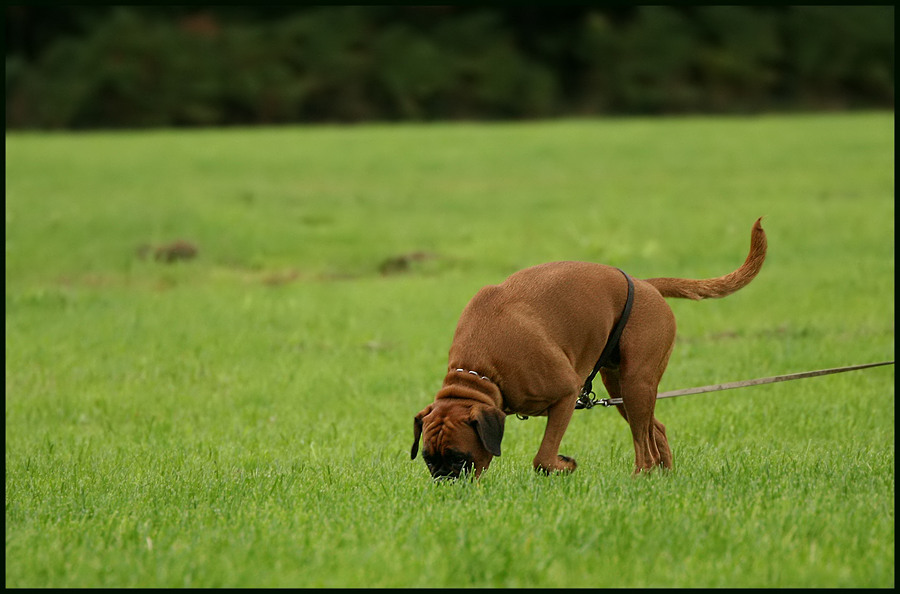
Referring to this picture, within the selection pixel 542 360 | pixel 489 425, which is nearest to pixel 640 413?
pixel 542 360

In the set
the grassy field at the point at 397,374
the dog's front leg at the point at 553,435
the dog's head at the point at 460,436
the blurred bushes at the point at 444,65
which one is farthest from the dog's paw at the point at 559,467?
the blurred bushes at the point at 444,65

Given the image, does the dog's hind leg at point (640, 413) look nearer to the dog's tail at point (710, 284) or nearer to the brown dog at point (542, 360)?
the brown dog at point (542, 360)

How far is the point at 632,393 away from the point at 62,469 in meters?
3.74

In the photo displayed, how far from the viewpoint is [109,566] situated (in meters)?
4.58

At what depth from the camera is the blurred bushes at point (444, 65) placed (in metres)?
47.8

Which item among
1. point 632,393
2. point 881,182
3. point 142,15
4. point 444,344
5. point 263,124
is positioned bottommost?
point 263,124

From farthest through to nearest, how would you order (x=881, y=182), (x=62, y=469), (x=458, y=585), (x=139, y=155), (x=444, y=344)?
1. (x=139, y=155)
2. (x=881, y=182)
3. (x=444, y=344)
4. (x=62, y=469)
5. (x=458, y=585)

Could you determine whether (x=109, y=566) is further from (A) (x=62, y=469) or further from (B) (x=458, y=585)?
(A) (x=62, y=469)

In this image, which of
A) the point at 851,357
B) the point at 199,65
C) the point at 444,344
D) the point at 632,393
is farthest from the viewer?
the point at 199,65

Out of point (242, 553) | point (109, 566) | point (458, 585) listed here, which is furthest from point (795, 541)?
point (109, 566)

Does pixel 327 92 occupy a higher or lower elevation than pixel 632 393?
lower

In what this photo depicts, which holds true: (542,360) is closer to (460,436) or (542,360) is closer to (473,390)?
(473,390)

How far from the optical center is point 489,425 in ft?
18.8

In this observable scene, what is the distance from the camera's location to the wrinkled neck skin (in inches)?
230
